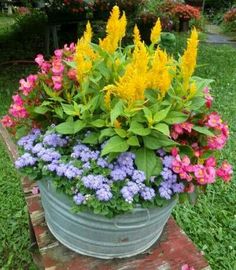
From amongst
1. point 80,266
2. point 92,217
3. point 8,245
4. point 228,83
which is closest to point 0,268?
point 8,245

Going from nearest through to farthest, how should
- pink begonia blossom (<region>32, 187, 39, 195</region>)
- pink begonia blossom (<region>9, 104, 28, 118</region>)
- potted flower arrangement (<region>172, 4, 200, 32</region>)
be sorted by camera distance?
pink begonia blossom (<region>9, 104, 28, 118</region>) → pink begonia blossom (<region>32, 187, 39, 195</region>) → potted flower arrangement (<region>172, 4, 200, 32</region>)

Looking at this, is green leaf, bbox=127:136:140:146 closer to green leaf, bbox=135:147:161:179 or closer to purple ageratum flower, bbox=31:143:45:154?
green leaf, bbox=135:147:161:179

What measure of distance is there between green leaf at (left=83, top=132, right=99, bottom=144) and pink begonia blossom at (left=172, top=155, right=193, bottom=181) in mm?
352

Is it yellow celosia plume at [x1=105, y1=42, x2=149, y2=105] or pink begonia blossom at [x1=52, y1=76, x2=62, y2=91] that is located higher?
yellow celosia plume at [x1=105, y1=42, x2=149, y2=105]

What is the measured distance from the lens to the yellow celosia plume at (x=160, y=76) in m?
1.81

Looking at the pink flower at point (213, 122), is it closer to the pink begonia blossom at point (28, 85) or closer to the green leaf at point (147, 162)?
the green leaf at point (147, 162)

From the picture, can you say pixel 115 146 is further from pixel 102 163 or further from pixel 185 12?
pixel 185 12

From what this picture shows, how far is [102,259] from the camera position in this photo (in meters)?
2.04

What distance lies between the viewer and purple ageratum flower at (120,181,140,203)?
1712 millimetres

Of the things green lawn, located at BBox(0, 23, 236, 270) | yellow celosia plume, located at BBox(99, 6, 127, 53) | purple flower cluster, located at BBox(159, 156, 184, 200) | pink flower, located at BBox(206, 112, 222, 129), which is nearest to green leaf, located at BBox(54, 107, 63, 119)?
yellow celosia plume, located at BBox(99, 6, 127, 53)

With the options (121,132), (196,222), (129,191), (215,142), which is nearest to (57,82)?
(121,132)

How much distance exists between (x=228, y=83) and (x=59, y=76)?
16.1ft

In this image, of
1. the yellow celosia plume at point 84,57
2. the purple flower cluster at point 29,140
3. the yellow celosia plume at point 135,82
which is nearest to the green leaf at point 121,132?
the yellow celosia plume at point 135,82

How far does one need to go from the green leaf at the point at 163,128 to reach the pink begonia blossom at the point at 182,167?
0.13m
